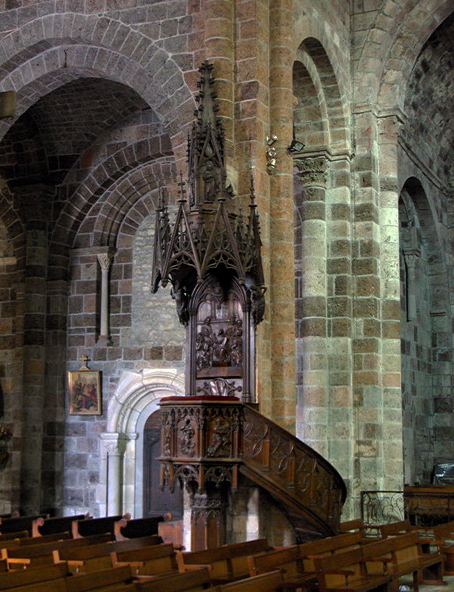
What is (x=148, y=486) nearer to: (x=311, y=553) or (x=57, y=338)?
(x=57, y=338)

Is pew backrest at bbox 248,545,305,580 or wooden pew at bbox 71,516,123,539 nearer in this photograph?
pew backrest at bbox 248,545,305,580

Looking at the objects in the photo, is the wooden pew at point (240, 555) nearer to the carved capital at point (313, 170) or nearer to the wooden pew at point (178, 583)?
the wooden pew at point (178, 583)

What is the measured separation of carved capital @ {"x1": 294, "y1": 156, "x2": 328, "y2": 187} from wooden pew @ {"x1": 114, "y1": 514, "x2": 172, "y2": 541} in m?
6.06

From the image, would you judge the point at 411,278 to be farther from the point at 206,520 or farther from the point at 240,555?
the point at 240,555

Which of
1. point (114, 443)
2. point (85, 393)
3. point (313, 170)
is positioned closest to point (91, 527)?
point (114, 443)

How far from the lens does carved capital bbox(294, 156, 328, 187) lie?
1483cm

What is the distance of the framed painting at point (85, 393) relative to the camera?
16.5 metres

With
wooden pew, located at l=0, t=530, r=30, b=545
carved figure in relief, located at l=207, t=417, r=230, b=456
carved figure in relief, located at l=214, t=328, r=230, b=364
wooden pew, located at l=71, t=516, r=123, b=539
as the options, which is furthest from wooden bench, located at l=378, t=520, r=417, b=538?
wooden pew, located at l=0, t=530, r=30, b=545

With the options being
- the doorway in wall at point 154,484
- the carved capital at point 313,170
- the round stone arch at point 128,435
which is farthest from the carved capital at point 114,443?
the carved capital at point 313,170

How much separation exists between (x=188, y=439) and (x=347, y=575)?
108 inches

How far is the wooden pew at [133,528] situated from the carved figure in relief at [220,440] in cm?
188

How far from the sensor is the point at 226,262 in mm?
10305

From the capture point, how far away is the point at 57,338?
16.9m

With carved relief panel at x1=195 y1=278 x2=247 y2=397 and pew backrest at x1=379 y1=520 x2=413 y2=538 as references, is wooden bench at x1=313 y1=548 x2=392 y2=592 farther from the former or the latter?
carved relief panel at x1=195 y1=278 x2=247 y2=397
